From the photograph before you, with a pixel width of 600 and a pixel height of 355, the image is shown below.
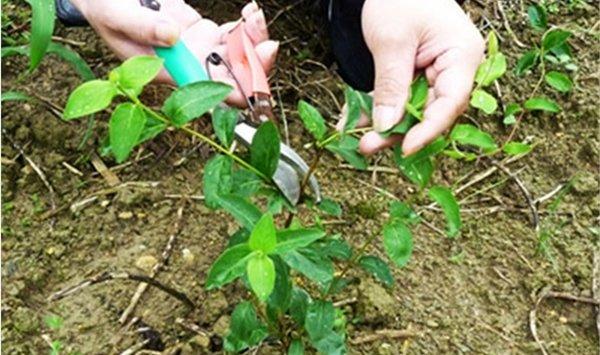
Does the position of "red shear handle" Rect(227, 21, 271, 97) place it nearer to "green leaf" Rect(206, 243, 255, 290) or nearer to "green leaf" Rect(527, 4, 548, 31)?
"green leaf" Rect(206, 243, 255, 290)

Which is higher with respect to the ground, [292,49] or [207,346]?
[292,49]

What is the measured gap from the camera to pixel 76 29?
184 cm

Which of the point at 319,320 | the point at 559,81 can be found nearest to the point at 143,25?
the point at 319,320

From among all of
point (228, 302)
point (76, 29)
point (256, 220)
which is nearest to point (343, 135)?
point (256, 220)

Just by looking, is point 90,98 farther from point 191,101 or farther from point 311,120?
point 311,120

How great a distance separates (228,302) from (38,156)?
0.46 metres

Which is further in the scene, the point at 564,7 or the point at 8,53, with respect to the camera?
the point at 564,7

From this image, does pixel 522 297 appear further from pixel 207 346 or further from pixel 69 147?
pixel 69 147

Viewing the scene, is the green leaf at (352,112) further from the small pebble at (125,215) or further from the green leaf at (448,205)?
the small pebble at (125,215)

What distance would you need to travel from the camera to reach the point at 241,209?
1.05 m

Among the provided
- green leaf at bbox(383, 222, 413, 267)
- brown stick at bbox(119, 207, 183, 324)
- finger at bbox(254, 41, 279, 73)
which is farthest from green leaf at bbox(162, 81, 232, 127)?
brown stick at bbox(119, 207, 183, 324)

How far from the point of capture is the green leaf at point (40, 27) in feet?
4.38

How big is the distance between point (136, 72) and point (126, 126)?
0.06 metres

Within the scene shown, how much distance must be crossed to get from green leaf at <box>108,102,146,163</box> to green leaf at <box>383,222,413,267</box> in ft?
1.13
